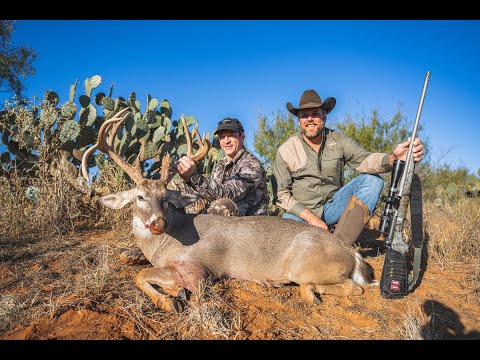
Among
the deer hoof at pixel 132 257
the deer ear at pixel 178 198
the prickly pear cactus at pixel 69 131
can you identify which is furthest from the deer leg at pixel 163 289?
the prickly pear cactus at pixel 69 131

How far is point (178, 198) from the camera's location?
4.42 meters

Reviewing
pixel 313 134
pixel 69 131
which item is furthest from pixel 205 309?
pixel 69 131

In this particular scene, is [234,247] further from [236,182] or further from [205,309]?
[236,182]

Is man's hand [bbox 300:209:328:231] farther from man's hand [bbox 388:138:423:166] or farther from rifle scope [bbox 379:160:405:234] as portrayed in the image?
man's hand [bbox 388:138:423:166]

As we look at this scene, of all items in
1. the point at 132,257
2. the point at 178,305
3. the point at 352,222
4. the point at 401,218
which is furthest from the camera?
the point at 352,222

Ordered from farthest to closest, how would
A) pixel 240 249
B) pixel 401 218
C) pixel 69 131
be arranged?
pixel 69 131 → pixel 240 249 → pixel 401 218

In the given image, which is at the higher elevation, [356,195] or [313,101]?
[313,101]

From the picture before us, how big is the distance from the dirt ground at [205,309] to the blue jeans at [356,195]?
1.05 meters

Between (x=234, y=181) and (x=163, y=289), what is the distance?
2.09 metres

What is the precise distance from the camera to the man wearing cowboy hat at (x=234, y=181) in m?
5.14

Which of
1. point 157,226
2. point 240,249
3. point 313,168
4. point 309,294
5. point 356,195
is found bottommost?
point 309,294

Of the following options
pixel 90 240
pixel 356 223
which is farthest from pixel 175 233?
pixel 356 223

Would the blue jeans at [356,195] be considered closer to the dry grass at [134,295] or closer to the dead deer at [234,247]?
the dry grass at [134,295]
